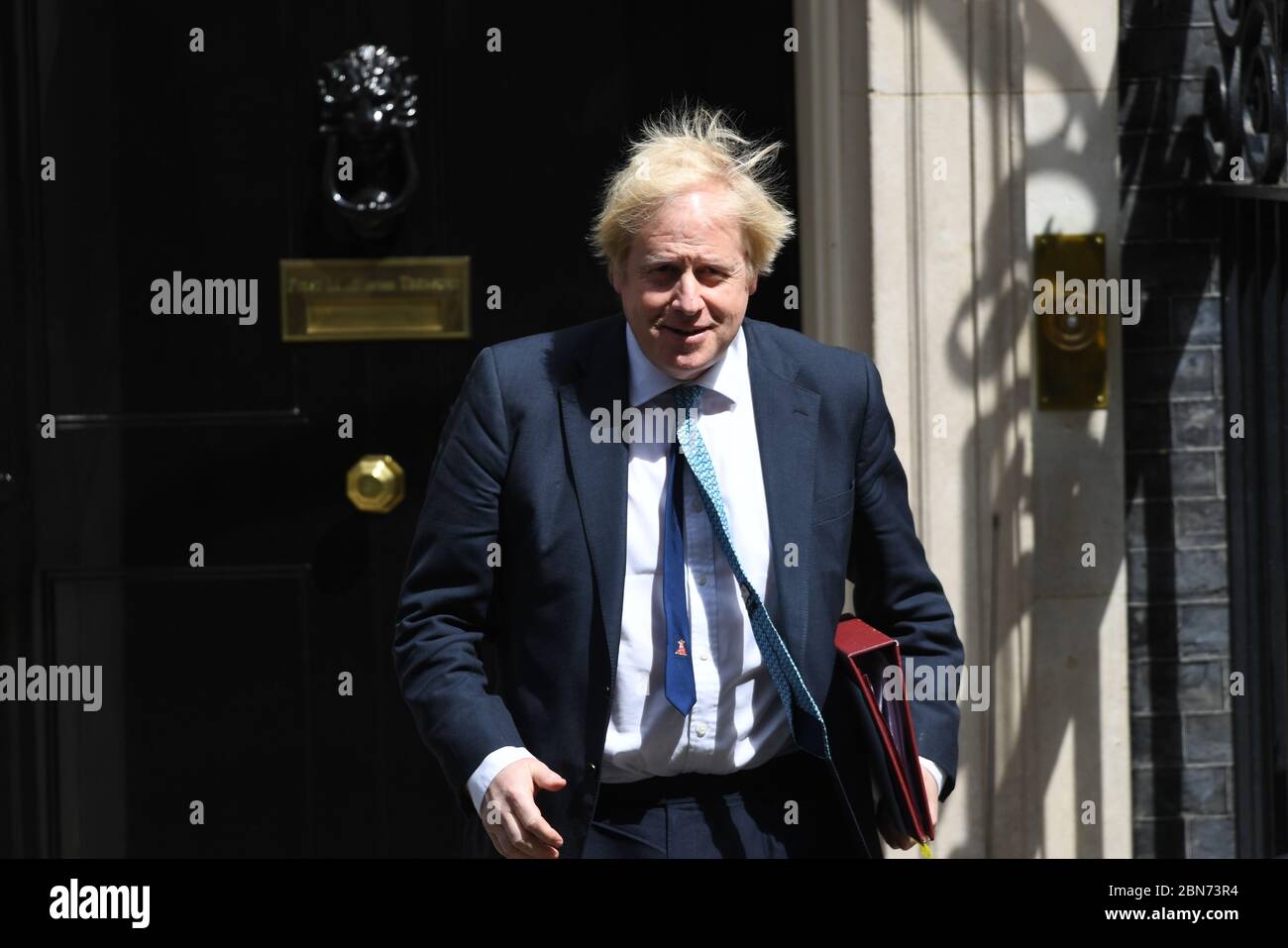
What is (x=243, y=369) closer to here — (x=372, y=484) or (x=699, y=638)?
(x=372, y=484)

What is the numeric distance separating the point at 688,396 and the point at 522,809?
70 centimetres

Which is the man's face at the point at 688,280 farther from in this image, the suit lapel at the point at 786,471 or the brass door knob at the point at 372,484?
the brass door knob at the point at 372,484

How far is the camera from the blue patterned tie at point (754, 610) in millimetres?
2654

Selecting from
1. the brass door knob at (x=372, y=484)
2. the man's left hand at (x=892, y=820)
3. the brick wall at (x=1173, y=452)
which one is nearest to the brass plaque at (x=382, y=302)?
the brass door knob at (x=372, y=484)

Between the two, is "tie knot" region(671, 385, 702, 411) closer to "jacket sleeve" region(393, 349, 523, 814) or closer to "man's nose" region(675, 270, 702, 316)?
"man's nose" region(675, 270, 702, 316)

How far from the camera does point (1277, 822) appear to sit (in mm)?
3887

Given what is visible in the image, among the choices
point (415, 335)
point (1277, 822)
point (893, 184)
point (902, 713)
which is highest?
point (893, 184)

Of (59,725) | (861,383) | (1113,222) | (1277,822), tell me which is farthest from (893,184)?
(59,725)

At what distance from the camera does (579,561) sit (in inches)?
107

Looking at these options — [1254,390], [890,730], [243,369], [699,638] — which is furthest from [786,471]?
[243,369]

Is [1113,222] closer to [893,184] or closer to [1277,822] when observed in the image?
[893,184]

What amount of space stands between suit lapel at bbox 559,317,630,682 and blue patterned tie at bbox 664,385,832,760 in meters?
0.08

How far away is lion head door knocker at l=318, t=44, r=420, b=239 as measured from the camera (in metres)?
4.10

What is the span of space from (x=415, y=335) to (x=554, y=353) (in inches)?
54.4
